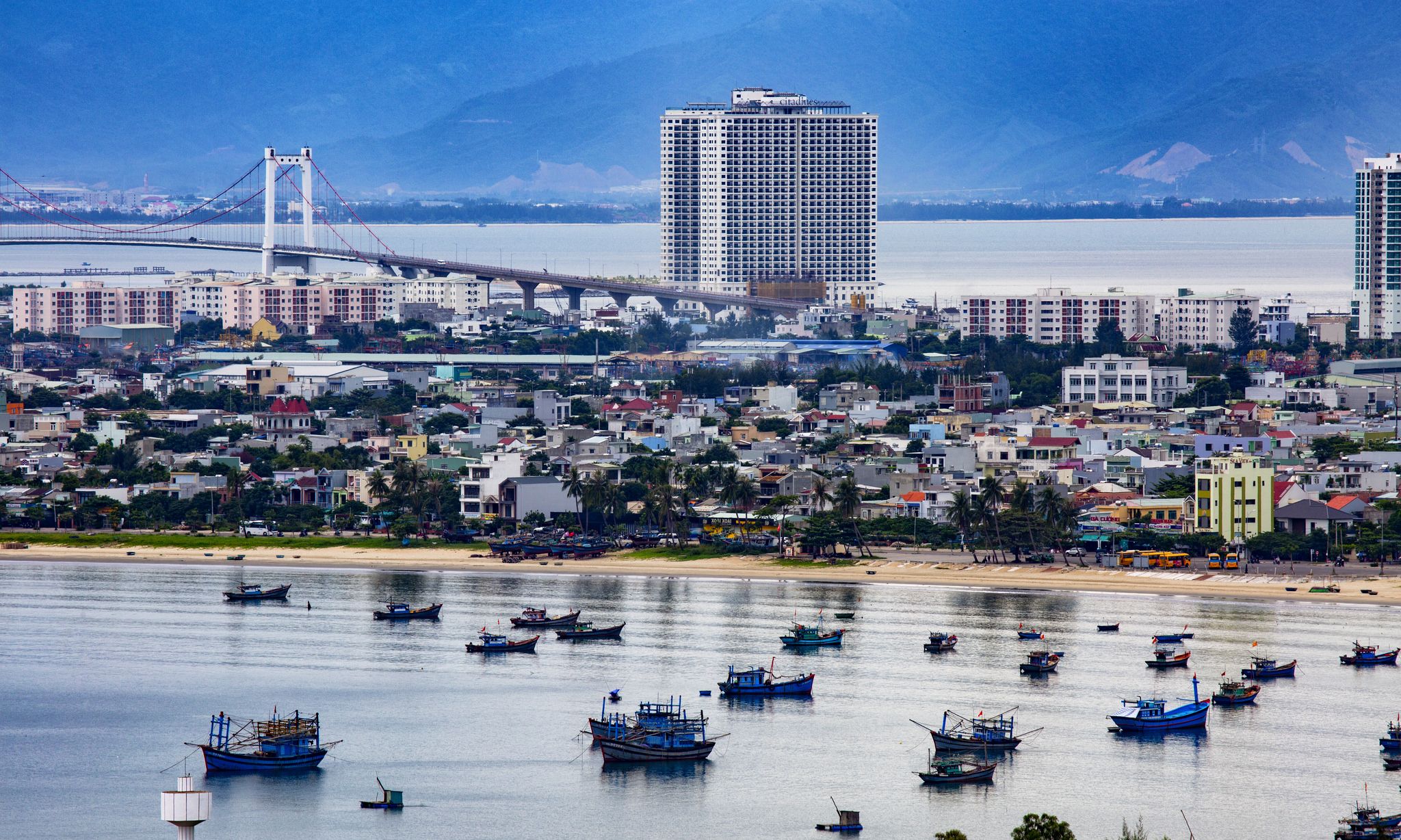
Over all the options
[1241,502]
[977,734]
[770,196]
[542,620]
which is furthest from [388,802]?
[770,196]

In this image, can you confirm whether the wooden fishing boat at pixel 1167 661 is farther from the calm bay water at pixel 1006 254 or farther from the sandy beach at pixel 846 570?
A: the calm bay water at pixel 1006 254

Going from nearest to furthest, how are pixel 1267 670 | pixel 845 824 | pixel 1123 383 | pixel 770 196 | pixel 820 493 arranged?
1. pixel 845 824
2. pixel 1267 670
3. pixel 820 493
4. pixel 1123 383
5. pixel 770 196

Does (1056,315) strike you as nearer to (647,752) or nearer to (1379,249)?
(1379,249)

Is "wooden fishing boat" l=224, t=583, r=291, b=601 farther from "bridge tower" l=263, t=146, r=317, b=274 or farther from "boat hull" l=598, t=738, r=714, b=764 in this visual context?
"bridge tower" l=263, t=146, r=317, b=274

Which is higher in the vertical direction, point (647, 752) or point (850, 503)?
point (850, 503)

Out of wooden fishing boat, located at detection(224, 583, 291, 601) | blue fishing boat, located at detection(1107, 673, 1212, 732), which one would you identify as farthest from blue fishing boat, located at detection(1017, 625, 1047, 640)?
wooden fishing boat, located at detection(224, 583, 291, 601)

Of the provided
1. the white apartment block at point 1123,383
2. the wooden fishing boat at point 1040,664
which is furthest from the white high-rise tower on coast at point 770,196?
the wooden fishing boat at point 1040,664
